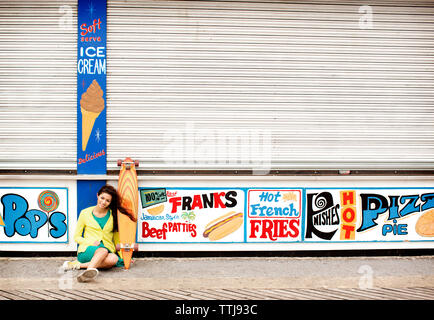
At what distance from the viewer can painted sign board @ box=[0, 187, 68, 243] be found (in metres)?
5.06

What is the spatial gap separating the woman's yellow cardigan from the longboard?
5.9 inches

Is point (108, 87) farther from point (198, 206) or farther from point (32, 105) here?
point (198, 206)

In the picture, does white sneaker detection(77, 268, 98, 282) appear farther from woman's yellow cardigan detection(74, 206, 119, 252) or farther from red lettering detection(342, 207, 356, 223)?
red lettering detection(342, 207, 356, 223)

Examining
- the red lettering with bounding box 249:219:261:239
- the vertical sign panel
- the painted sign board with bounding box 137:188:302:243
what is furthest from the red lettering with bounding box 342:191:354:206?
the vertical sign panel

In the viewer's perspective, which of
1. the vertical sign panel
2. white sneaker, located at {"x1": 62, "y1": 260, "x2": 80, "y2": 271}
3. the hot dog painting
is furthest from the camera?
the hot dog painting

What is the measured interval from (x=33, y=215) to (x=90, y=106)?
1.72 m

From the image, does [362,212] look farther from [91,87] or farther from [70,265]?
[91,87]

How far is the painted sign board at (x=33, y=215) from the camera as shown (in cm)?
506

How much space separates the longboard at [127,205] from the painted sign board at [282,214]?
0.90ft

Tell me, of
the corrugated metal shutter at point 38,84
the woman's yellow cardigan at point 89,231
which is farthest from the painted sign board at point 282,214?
the corrugated metal shutter at point 38,84

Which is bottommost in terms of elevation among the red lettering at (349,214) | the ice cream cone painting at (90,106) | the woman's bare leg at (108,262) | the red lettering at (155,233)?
the woman's bare leg at (108,262)

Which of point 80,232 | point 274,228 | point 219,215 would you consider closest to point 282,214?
point 274,228

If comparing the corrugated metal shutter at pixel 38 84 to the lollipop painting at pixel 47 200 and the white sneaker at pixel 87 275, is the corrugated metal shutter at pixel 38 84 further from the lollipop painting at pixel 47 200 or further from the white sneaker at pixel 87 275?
the white sneaker at pixel 87 275

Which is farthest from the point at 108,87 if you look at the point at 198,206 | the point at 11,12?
the point at 198,206
